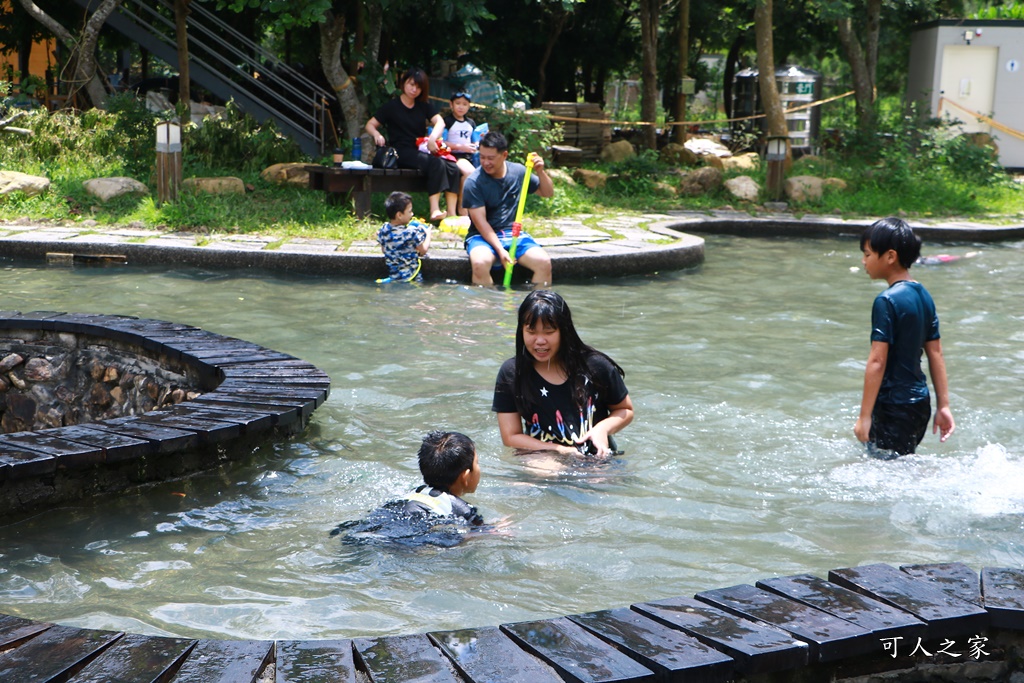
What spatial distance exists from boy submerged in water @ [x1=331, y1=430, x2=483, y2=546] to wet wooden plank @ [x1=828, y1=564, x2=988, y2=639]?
1.50 meters

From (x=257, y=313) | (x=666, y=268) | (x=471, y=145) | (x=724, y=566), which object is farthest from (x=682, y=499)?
(x=471, y=145)

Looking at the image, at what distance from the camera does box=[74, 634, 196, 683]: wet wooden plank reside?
9.06ft

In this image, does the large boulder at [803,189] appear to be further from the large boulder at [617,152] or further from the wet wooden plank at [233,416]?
the wet wooden plank at [233,416]

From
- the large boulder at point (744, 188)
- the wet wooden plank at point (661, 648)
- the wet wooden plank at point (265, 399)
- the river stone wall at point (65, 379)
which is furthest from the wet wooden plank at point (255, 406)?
the large boulder at point (744, 188)

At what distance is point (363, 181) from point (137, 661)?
389 inches

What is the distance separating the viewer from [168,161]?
12.4 meters

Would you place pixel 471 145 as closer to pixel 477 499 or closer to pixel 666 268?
pixel 666 268

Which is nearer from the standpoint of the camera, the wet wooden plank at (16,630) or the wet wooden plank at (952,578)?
the wet wooden plank at (16,630)

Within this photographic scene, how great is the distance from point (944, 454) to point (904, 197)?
36.6 feet

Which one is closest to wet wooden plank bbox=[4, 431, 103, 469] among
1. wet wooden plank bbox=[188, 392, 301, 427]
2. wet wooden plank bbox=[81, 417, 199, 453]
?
wet wooden plank bbox=[81, 417, 199, 453]

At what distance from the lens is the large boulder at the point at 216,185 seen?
13141 millimetres

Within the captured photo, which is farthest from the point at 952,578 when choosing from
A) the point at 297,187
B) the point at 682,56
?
the point at 682,56

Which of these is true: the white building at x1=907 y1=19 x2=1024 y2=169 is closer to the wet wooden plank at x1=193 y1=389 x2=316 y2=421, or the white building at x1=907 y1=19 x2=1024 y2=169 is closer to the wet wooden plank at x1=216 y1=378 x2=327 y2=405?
the wet wooden plank at x1=216 y1=378 x2=327 y2=405

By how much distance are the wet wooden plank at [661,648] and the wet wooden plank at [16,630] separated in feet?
4.91
